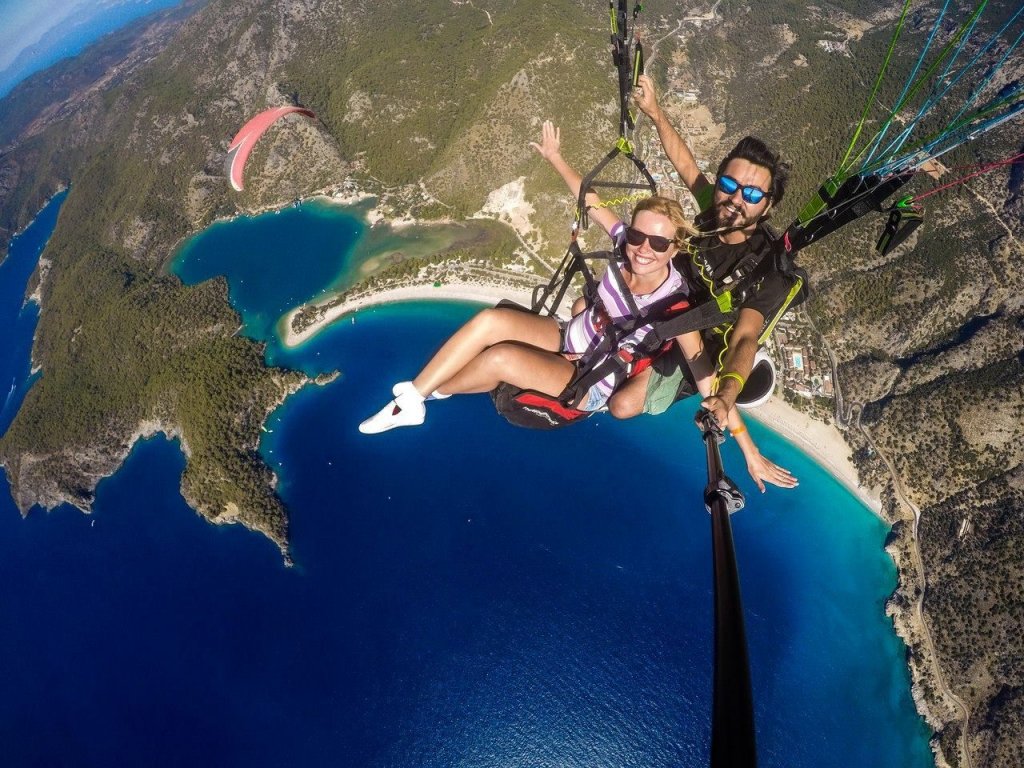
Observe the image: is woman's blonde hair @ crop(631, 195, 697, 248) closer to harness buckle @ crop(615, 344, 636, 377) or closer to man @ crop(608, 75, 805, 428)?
man @ crop(608, 75, 805, 428)

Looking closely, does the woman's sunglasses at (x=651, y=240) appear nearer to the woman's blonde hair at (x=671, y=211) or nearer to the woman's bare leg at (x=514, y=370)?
the woman's blonde hair at (x=671, y=211)

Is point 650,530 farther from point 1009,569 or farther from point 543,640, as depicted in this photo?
point 1009,569

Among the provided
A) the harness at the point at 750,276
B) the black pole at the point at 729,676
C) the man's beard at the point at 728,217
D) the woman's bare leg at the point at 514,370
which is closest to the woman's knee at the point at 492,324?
the woman's bare leg at the point at 514,370

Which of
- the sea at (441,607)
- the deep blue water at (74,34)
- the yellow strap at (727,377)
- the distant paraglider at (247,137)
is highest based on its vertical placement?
the deep blue water at (74,34)

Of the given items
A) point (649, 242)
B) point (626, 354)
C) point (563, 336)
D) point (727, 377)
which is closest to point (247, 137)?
point (563, 336)

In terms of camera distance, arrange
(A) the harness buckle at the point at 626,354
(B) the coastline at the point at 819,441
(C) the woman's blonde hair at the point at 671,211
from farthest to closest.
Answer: (B) the coastline at the point at 819,441
(A) the harness buckle at the point at 626,354
(C) the woman's blonde hair at the point at 671,211
